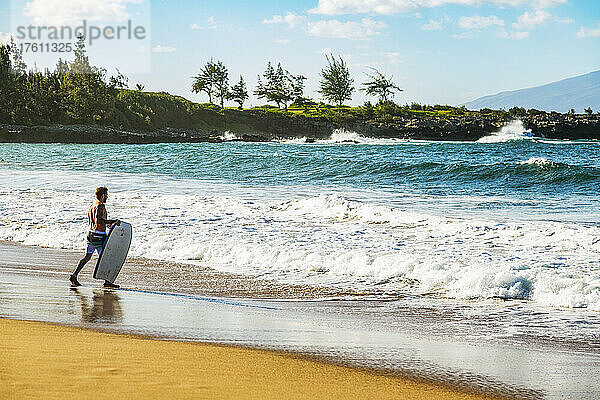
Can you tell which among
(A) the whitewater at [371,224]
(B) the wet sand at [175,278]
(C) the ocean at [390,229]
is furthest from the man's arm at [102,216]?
(A) the whitewater at [371,224]

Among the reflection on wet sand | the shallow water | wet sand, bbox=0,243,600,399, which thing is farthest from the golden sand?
the reflection on wet sand

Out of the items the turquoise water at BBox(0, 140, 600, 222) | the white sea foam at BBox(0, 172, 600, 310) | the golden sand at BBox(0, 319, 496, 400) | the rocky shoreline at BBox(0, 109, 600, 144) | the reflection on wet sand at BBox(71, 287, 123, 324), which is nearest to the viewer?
the golden sand at BBox(0, 319, 496, 400)

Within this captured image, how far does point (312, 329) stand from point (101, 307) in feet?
7.56

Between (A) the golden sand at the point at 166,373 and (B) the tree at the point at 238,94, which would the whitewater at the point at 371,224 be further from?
(B) the tree at the point at 238,94

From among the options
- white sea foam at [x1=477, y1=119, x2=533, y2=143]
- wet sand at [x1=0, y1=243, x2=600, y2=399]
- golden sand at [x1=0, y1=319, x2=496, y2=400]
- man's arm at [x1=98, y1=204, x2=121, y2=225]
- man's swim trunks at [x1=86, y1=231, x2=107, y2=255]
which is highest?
white sea foam at [x1=477, y1=119, x2=533, y2=143]

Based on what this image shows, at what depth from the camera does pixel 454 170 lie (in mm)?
27391

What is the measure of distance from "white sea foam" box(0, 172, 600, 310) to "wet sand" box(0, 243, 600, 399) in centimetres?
131

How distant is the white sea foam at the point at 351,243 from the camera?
8.52 metres

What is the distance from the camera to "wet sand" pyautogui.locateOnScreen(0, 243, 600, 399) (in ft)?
15.6

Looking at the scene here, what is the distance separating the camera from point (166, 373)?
422 centimetres

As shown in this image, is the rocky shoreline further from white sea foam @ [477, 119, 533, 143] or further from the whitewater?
the whitewater

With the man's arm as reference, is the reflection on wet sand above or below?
below

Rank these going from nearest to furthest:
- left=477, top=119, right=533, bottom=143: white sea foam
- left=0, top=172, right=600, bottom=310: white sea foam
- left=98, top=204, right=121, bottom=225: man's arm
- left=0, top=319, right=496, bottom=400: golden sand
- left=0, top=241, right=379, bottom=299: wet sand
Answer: left=0, top=319, right=496, bottom=400: golden sand → left=0, top=241, right=379, bottom=299: wet sand → left=0, top=172, right=600, bottom=310: white sea foam → left=98, top=204, right=121, bottom=225: man's arm → left=477, top=119, right=533, bottom=143: white sea foam

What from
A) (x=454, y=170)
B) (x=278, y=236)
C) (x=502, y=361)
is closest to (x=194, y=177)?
(x=454, y=170)
